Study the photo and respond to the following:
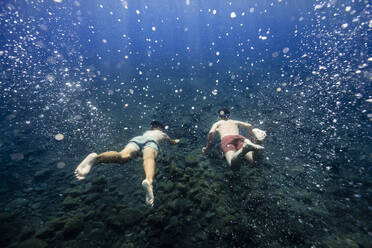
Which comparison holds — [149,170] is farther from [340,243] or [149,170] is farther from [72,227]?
[340,243]

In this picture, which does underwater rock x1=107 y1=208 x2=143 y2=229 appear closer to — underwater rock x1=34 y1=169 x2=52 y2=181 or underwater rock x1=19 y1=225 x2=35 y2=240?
underwater rock x1=19 y1=225 x2=35 y2=240

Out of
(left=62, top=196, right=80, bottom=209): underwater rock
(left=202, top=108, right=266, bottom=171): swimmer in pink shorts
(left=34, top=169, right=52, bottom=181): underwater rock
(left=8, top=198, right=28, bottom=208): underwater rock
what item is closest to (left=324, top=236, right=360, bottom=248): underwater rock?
(left=202, top=108, right=266, bottom=171): swimmer in pink shorts

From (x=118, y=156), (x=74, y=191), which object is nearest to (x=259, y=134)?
(x=118, y=156)

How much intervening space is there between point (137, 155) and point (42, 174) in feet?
14.8

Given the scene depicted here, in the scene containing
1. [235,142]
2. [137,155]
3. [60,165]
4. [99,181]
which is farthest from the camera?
[60,165]

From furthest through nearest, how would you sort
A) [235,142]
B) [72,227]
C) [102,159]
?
1. [235,142]
2. [72,227]
3. [102,159]

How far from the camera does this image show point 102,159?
139 inches

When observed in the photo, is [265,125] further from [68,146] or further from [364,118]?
[68,146]

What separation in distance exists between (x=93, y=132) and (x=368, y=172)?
12039 millimetres

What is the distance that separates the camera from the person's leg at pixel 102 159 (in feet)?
10.6

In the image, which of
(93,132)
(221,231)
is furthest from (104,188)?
(93,132)

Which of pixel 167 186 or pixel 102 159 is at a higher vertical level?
pixel 102 159

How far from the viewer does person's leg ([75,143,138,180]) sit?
3234mm

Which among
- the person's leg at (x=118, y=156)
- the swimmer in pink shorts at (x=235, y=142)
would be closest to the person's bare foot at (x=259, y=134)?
the swimmer in pink shorts at (x=235, y=142)
